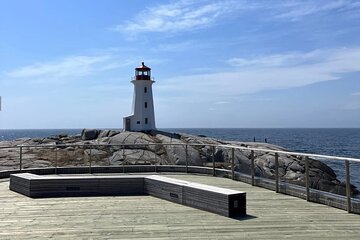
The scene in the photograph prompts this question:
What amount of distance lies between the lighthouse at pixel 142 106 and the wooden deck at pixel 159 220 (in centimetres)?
2918

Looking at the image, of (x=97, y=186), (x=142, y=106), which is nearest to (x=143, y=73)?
(x=142, y=106)

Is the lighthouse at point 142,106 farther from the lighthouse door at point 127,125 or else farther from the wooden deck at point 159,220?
the wooden deck at point 159,220

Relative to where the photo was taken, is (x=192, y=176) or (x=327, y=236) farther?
(x=192, y=176)

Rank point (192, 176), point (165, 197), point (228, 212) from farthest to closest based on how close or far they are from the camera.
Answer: point (192, 176)
point (165, 197)
point (228, 212)

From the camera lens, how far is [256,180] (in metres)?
10.6

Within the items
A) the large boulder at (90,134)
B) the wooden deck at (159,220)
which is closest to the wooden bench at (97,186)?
the wooden deck at (159,220)

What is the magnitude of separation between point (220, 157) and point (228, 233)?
26.4ft

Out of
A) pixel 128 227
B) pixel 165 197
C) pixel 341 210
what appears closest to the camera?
pixel 128 227

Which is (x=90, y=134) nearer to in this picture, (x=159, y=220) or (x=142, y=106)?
(x=142, y=106)

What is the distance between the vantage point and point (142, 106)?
38500mm

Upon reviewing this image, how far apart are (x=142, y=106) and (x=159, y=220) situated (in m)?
32.1

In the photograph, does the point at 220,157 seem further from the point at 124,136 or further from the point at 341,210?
the point at 124,136

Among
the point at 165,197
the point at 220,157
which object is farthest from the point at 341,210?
the point at 220,157

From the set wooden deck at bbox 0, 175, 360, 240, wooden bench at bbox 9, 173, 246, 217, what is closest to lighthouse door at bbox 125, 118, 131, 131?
wooden bench at bbox 9, 173, 246, 217
